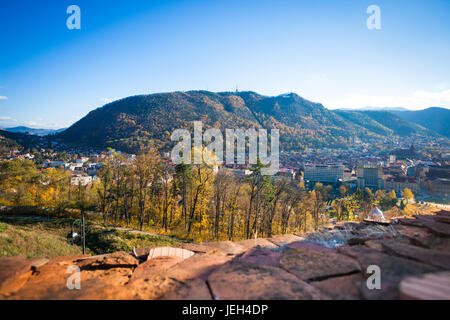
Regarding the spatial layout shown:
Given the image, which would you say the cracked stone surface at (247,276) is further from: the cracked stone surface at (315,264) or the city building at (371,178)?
the city building at (371,178)

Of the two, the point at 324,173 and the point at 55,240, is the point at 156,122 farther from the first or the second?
the point at 55,240

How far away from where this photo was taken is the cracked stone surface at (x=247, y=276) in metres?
1.87

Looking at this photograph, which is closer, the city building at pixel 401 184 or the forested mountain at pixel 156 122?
the city building at pixel 401 184

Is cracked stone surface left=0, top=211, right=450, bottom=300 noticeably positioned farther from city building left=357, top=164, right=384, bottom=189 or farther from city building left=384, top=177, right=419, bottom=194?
city building left=357, top=164, right=384, bottom=189

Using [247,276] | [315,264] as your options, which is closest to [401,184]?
[315,264]

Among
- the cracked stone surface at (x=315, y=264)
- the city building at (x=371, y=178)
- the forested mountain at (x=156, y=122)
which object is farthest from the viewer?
the forested mountain at (x=156, y=122)

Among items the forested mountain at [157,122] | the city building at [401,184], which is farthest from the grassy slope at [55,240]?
the forested mountain at [157,122]

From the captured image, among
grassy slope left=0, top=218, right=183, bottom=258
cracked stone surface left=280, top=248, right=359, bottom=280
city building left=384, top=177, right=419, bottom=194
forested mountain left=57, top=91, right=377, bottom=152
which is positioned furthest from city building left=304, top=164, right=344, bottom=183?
cracked stone surface left=280, top=248, right=359, bottom=280

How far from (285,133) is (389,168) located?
3712 inches

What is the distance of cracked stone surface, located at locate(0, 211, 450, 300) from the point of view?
73.8 inches

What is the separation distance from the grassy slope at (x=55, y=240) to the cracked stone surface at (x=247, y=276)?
8742mm

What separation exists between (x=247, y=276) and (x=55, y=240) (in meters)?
15.1

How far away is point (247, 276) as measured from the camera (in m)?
2.22

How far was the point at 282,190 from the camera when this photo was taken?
25000 mm
